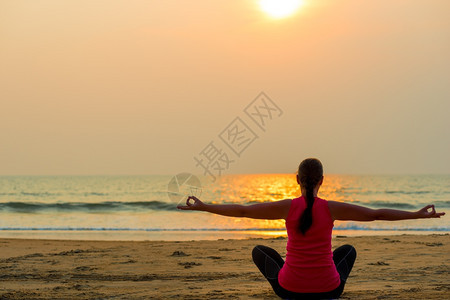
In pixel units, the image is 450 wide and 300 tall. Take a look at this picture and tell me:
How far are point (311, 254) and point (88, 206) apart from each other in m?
32.3

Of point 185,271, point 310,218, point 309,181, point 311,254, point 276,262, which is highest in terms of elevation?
point 309,181

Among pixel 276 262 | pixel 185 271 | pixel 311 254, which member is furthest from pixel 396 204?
pixel 311 254

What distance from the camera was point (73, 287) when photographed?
7.21 m

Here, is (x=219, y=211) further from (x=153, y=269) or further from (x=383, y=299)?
(x=153, y=269)

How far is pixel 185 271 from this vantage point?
8.55 metres

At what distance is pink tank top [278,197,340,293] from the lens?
14.3ft

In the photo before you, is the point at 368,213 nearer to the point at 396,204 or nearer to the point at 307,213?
the point at 307,213

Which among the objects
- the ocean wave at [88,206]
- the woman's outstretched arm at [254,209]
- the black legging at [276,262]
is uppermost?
the ocean wave at [88,206]

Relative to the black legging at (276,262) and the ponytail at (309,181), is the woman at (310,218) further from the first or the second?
the black legging at (276,262)

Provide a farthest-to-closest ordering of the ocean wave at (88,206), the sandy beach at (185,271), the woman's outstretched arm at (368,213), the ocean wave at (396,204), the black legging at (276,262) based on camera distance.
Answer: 1. the ocean wave at (396,204)
2. the ocean wave at (88,206)
3. the sandy beach at (185,271)
4. the black legging at (276,262)
5. the woman's outstretched arm at (368,213)

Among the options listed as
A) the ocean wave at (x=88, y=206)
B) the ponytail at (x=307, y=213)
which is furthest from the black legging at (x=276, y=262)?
the ocean wave at (x=88, y=206)

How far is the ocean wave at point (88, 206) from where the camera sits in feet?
107

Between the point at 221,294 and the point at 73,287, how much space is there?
6.65 ft

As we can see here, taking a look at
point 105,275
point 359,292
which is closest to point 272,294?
point 359,292
